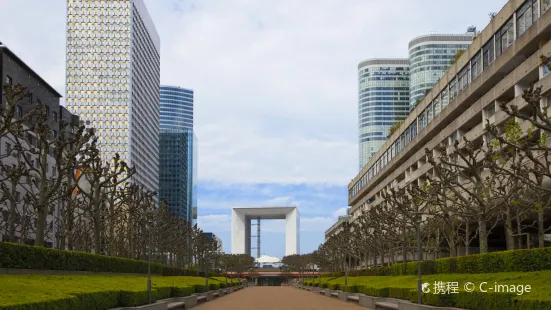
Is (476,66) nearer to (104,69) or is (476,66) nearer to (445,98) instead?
(445,98)

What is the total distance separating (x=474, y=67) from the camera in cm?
6500

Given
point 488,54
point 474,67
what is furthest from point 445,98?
point 488,54

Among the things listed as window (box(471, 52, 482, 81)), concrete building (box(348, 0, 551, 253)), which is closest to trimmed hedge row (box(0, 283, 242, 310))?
concrete building (box(348, 0, 551, 253))

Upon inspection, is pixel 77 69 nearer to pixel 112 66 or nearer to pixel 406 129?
pixel 112 66

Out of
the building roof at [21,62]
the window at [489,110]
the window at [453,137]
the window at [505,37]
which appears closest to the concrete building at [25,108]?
the building roof at [21,62]

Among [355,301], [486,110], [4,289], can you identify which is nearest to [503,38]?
[486,110]

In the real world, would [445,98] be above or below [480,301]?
above

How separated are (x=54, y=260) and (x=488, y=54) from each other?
43567mm

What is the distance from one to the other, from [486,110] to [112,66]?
144468 millimetres

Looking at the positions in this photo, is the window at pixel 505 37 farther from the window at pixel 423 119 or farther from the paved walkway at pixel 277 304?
the window at pixel 423 119

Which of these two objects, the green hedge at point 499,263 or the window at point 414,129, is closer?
the green hedge at point 499,263

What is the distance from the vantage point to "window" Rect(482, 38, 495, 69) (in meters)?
59.5

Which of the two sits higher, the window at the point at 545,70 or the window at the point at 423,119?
the window at the point at 423,119

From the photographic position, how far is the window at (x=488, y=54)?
59531mm
